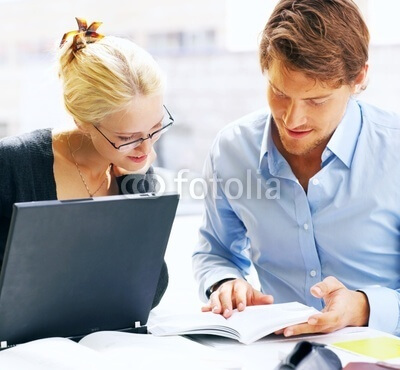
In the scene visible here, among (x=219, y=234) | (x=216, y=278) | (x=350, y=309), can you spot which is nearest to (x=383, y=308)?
(x=350, y=309)

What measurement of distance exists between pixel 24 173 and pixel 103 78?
0.98 feet

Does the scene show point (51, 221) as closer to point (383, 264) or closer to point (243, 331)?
point (243, 331)

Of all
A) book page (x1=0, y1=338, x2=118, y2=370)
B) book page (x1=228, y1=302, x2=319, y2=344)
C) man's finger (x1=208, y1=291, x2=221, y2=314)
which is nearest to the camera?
book page (x1=0, y1=338, x2=118, y2=370)

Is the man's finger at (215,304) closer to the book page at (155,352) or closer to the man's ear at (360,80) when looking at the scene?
the book page at (155,352)

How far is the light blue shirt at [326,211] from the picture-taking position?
1654mm

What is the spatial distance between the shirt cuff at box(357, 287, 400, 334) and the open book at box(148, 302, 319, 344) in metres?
0.16

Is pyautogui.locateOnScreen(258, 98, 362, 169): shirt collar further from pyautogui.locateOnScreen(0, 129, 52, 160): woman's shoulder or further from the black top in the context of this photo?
pyautogui.locateOnScreen(0, 129, 52, 160): woman's shoulder

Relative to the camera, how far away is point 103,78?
1.64m

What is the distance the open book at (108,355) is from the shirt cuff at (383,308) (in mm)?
371

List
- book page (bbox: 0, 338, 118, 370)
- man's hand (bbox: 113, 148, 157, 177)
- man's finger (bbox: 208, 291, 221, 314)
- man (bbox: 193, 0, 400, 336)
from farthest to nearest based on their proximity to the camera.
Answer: man's hand (bbox: 113, 148, 157, 177) → man (bbox: 193, 0, 400, 336) → man's finger (bbox: 208, 291, 221, 314) → book page (bbox: 0, 338, 118, 370)

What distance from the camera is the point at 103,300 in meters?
1.24

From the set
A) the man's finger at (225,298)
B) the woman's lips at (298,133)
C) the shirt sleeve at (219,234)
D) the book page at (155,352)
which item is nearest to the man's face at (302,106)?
the woman's lips at (298,133)

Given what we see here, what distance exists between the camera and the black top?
166 centimetres

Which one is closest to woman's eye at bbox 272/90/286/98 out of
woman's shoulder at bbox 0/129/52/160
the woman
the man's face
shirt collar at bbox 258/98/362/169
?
the man's face
